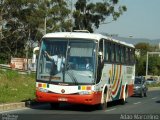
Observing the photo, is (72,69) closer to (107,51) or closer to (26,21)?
(107,51)

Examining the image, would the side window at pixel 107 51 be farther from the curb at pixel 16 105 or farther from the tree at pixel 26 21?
the tree at pixel 26 21

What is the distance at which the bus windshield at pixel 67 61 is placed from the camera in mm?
20641

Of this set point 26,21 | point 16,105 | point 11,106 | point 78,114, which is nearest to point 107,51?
point 78,114

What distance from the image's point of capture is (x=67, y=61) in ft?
68.2

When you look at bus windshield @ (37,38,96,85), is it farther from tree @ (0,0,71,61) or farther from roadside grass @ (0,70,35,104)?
tree @ (0,0,71,61)

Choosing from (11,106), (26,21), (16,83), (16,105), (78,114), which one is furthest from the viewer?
(26,21)

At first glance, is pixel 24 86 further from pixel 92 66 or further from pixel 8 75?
pixel 92 66

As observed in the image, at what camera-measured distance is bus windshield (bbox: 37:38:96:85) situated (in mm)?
20641

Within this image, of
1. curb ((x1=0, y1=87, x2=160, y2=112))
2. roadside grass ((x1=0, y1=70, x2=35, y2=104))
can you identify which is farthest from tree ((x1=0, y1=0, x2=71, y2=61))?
curb ((x1=0, y1=87, x2=160, y2=112))

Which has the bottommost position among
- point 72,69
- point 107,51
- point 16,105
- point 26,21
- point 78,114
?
point 78,114

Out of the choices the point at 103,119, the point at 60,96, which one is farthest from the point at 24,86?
the point at 103,119

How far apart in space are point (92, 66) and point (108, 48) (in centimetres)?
263

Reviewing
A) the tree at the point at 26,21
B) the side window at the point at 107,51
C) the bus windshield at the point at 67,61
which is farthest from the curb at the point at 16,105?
the tree at the point at 26,21

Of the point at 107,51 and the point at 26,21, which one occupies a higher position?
the point at 26,21
